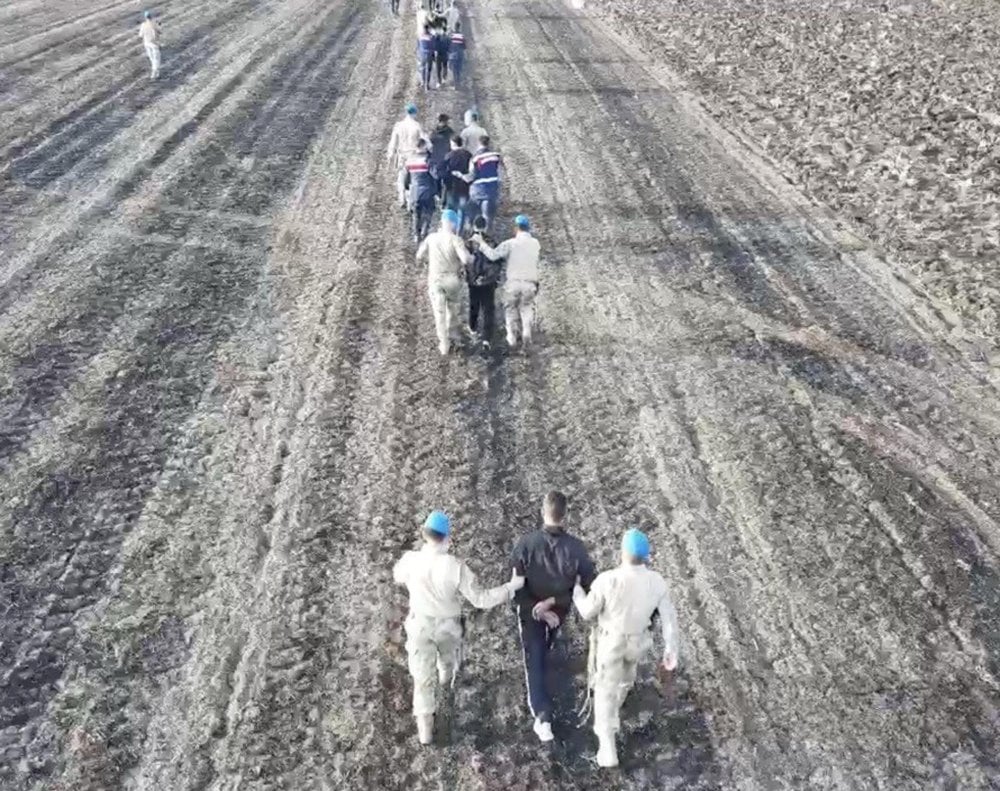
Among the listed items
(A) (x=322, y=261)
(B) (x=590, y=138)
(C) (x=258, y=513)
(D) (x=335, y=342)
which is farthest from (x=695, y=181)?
(C) (x=258, y=513)

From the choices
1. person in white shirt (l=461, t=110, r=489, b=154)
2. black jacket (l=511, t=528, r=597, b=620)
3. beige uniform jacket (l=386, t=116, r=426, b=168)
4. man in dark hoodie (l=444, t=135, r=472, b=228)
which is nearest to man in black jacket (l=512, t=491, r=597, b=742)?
black jacket (l=511, t=528, r=597, b=620)

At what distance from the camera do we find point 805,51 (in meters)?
26.0

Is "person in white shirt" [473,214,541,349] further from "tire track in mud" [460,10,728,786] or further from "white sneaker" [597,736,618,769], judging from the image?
"white sneaker" [597,736,618,769]

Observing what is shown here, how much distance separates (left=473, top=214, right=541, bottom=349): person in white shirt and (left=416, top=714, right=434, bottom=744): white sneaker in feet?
19.7

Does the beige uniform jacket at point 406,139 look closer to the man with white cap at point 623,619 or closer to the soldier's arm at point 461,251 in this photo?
the soldier's arm at point 461,251

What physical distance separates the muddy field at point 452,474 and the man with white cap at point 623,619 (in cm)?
64

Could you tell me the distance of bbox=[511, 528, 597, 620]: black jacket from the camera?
6.30 meters

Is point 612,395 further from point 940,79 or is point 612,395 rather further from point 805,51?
point 805,51

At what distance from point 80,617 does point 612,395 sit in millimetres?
5952

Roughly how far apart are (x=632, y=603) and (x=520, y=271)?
19.6 feet

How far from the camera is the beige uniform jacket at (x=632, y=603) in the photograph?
5.98 meters

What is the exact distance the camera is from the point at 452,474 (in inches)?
370

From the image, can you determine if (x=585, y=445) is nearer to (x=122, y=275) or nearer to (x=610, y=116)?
(x=122, y=275)

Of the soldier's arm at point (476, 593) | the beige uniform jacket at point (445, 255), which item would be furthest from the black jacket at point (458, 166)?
the soldier's arm at point (476, 593)
